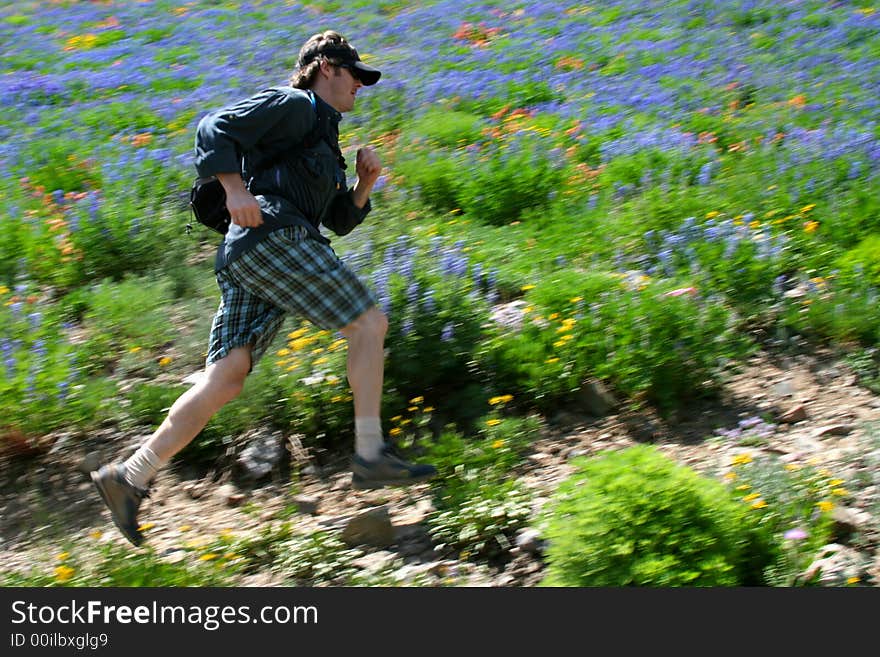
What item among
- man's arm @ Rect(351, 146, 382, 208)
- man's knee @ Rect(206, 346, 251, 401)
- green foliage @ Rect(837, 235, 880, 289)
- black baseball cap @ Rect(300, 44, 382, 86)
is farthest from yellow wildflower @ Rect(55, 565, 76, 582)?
green foliage @ Rect(837, 235, 880, 289)

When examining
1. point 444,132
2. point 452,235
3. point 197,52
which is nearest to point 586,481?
point 452,235

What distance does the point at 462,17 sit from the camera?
40.5 feet

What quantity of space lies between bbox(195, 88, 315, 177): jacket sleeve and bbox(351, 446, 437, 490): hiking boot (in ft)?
3.92

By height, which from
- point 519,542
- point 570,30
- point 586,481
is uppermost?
point 570,30

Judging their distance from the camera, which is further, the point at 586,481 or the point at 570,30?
the point at 570,30

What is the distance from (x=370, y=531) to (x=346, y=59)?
1.87 m

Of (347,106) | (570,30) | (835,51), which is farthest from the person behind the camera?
(570,30)

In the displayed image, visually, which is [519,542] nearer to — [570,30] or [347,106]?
[347,106]

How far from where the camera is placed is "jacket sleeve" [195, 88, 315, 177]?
143 inches

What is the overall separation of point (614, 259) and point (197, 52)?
7796 millimetres

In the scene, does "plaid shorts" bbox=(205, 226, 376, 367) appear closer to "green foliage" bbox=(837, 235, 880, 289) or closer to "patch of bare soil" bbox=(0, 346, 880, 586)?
"patch of bare soil" bbox=(0, 346, 880, 586)

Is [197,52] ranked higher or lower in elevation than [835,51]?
higher

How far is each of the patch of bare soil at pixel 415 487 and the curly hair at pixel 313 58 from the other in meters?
1.64

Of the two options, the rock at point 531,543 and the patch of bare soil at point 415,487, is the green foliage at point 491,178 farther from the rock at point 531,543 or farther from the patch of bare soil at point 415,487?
the rock at point 531,543
